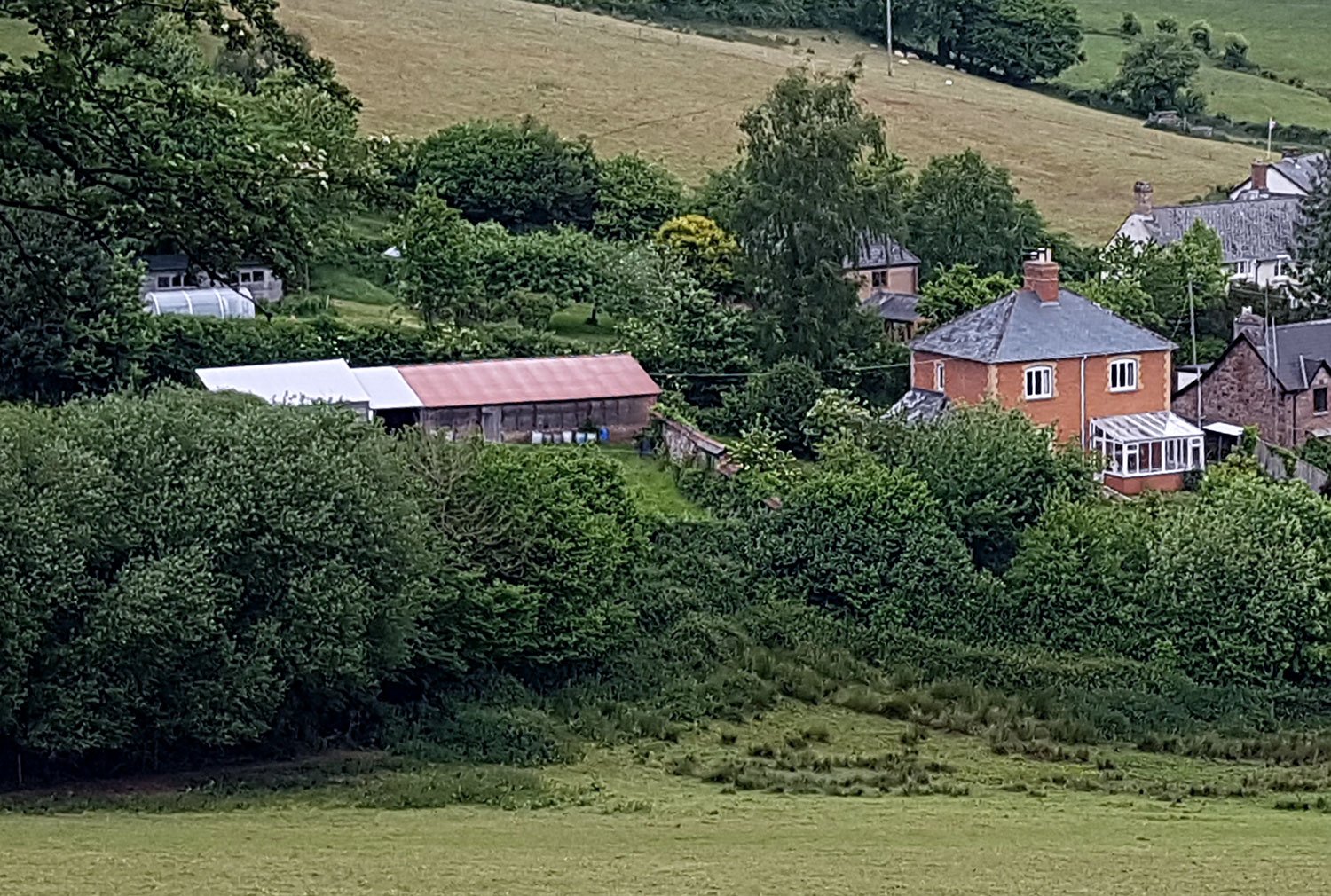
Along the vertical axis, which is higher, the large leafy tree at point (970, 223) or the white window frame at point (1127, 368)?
the large leafy tree at point (970, 223)

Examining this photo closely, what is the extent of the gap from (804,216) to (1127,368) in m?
9.41

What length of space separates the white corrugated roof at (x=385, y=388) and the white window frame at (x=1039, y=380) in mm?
14955

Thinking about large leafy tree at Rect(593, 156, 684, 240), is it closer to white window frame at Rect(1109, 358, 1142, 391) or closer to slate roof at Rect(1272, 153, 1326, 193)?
white window frame at Rect(1109, 358, 1142, 391)

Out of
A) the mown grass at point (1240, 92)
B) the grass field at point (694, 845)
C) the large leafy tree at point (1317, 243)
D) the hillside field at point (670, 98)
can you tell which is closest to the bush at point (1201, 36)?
the mown grass at point (1240, 92)

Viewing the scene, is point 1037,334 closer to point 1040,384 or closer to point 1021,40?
point 1040,384

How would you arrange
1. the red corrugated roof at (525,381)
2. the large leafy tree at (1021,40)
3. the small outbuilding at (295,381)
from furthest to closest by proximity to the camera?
the large leafy tree at (1021,40)
the red corrugated roof at (525,381)
the small outbuilding at (295,381)

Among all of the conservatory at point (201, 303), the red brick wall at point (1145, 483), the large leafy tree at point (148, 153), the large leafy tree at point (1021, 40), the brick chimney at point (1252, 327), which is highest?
the large leafy tree at point (148, 153)

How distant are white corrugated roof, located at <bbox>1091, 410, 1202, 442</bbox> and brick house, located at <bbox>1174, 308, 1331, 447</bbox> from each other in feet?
6.04

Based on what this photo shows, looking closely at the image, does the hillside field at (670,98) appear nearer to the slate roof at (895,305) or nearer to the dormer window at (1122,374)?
the slate roof at (895,305)

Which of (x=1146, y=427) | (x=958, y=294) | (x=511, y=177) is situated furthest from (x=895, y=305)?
(x=511, y=177)

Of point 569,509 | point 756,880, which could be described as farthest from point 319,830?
point 569,509

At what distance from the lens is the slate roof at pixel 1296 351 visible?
55.4 m

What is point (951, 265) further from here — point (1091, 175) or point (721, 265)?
point (1091, 175)

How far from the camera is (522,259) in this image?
61500mm
